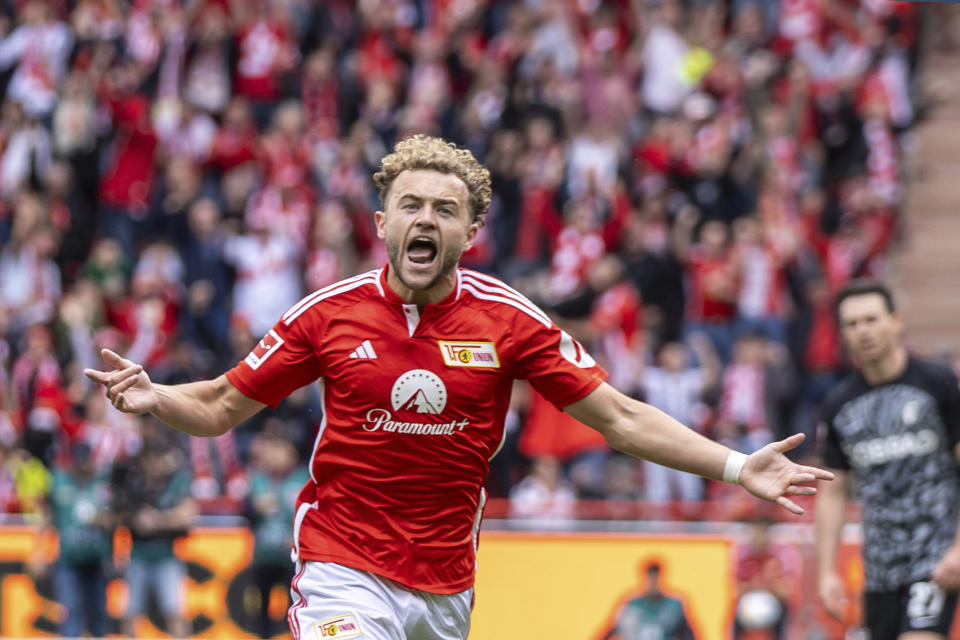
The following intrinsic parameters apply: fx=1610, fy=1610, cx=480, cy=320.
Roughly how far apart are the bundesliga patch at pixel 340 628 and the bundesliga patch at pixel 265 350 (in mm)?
1034

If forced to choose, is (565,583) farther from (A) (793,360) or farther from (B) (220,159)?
(B) (220,159)

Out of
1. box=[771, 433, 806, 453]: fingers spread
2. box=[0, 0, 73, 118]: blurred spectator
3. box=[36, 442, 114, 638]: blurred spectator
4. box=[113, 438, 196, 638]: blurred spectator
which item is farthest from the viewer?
box=[0, 0, 73, 118]: blurred spectator

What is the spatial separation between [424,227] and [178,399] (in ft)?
3.80

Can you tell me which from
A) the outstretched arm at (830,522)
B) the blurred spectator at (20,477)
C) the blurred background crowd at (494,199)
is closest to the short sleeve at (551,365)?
the outstretched arm at (830,522)

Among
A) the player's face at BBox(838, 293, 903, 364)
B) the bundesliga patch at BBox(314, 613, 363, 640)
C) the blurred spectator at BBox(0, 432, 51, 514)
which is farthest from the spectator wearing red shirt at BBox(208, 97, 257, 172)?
the bundesliga patch at BBox(314, 613, 363, 640)

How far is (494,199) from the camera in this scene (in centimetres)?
1719

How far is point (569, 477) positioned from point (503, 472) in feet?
2.27

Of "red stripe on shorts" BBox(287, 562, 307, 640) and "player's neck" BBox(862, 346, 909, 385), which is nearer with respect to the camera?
"red stripe on shorts" BBox(287, 562, 307, 640)

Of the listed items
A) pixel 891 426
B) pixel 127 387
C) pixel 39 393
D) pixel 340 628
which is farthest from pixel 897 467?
pixel 39 393

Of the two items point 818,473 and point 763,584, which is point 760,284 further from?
point 818,473

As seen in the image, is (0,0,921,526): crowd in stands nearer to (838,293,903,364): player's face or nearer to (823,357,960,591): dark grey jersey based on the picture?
(823,357,960,591): dark grey jersey

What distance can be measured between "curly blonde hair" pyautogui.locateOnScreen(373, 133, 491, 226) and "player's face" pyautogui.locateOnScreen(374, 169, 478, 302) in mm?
32

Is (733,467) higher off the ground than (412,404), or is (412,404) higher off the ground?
(412,404)

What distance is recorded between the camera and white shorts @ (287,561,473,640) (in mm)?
6008
